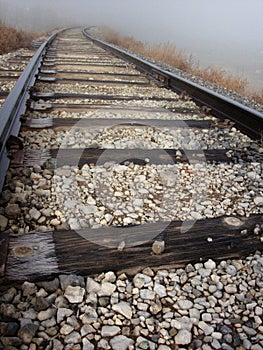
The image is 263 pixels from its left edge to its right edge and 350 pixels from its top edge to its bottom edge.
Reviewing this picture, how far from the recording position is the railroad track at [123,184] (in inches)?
57.3

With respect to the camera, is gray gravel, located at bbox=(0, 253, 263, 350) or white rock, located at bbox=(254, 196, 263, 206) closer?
gray gravel, located at bbox=(0, 253, 263, 350)

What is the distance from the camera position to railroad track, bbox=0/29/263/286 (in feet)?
4.77

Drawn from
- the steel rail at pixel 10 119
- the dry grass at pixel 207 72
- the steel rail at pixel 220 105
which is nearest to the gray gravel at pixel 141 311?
the steel rail at pixel 10 119

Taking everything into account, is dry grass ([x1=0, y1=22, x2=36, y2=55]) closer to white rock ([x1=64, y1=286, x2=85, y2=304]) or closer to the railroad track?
the railroad track

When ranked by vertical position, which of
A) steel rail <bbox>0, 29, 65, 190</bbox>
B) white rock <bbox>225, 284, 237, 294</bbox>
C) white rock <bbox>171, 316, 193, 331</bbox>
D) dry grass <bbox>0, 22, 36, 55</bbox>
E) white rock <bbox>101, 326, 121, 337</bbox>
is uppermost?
dry grass <bbox>0, 22, 36, 55</bbox>

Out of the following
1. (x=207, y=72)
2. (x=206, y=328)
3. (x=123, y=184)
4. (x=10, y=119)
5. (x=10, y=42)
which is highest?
(x=10, y=42)

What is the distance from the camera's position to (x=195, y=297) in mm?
1276

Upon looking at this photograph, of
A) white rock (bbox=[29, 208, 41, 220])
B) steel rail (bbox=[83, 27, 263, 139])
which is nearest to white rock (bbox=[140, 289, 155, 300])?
white rock (bbox=[29, 208, 41, 220])

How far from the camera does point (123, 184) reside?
208 cm

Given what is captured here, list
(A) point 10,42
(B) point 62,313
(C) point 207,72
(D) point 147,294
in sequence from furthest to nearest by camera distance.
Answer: (A) point 10,42 < (C) point 207,72 < (D) point 147,294 < (B) point 62,313

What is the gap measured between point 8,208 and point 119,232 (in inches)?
25.0

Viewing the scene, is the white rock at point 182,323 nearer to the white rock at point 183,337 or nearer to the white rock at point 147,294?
the white rock at point 183,337

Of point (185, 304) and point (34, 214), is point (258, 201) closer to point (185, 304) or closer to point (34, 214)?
point (185, 304)

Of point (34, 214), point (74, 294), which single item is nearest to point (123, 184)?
point (34, 214)
